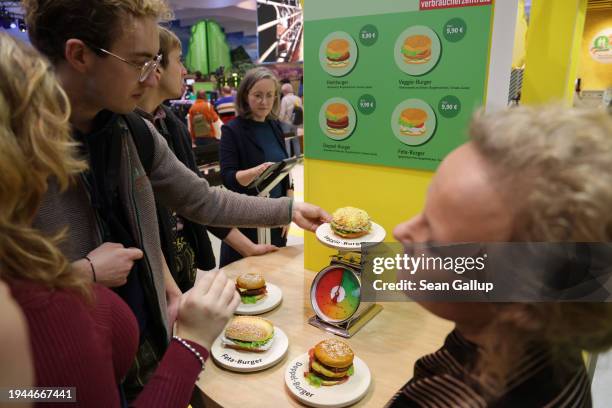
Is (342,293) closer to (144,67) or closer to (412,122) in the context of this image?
(412,122)

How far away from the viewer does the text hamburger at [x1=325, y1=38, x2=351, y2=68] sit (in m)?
1.99

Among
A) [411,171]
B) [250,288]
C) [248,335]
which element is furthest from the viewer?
[411,171]

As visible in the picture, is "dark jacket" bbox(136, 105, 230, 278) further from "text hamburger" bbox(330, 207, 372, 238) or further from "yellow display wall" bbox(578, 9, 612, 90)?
"yellow display wall" bbox(578, 9, 612, 90)

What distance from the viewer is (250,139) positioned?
3.16 meters

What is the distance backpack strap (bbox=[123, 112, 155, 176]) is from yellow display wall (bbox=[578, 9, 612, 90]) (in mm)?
7164

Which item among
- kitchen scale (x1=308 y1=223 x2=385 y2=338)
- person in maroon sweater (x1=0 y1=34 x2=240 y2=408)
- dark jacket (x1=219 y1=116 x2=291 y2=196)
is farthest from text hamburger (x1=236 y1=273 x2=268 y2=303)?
dark jacket (x1=219 y1=116 x2=291 y2=196)

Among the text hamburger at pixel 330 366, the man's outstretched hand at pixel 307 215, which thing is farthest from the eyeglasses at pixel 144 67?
the text hamburger at pixel 330 366

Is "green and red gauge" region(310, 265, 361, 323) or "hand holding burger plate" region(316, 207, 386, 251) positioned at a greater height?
"hand holding burger plate" region(316, 207, 386, 251)

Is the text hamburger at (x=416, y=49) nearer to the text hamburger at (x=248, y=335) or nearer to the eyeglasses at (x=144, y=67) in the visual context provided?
the eyeglasses at (x=144, y=67)

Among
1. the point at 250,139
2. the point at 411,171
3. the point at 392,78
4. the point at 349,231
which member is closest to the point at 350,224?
the point at 349,231

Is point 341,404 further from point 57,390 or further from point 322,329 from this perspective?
point 57,390

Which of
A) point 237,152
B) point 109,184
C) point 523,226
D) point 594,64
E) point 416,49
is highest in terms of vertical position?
point 594,64

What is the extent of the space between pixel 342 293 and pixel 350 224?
275 millimetres

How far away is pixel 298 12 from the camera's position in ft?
26.3
